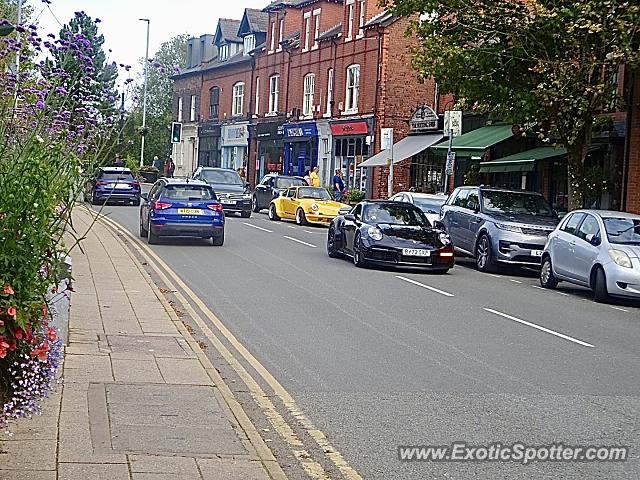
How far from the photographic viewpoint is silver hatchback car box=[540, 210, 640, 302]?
1639 cm

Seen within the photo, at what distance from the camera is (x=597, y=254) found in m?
17.0

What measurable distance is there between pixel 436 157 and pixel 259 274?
26.4 metres

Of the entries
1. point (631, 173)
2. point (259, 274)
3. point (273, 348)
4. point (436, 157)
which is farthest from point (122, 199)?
point (273, 348)

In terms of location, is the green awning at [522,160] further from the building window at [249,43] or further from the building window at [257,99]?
the building window at [249,43]

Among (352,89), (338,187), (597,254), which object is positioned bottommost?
(597,254)

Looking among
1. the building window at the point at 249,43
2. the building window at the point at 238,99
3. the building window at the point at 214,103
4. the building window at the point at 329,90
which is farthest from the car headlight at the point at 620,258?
the building window at the point at 214,103

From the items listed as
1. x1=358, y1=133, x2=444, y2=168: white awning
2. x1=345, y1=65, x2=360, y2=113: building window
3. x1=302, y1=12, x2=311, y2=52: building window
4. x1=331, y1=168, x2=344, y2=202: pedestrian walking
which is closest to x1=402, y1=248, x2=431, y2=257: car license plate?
x1=358, y1=133, x2=444, y2=168: white awning

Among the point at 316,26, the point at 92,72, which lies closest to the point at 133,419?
the point at 92,72

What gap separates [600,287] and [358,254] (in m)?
5.25

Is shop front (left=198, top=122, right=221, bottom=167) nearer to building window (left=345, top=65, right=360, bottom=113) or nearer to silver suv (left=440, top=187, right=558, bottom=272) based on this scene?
building window (left=345, top=65, right=360, bottom=113)

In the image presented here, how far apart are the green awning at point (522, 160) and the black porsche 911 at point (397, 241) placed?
Answer: 10.5m

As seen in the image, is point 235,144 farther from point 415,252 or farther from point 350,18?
point 415,252

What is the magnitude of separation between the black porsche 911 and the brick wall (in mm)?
8699

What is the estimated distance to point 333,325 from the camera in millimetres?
12680
